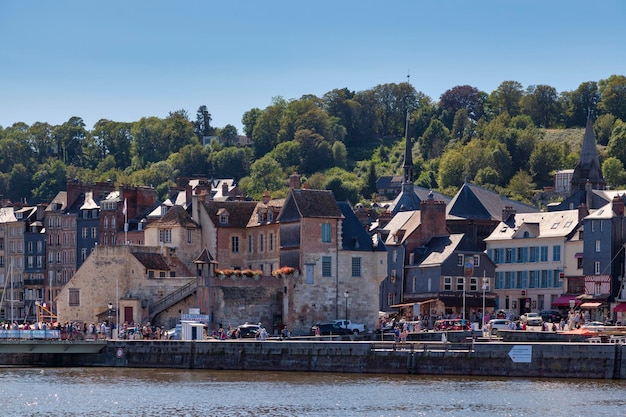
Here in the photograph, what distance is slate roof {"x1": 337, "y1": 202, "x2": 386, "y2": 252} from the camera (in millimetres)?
91812

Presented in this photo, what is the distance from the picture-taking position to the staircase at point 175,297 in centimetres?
8956

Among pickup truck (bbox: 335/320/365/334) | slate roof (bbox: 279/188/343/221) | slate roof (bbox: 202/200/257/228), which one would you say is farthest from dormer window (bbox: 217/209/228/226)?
pickup truck (bbox: 335/320/365/334)

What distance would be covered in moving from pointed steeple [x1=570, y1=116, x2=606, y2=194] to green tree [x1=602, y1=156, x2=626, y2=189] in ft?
134

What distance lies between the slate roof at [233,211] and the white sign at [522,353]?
2982 centimetres

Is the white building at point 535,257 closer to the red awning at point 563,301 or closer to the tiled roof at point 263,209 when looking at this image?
the red awning at point 563,301

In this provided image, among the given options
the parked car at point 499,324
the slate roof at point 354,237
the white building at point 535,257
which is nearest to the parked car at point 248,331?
the slate roof at point 354,237

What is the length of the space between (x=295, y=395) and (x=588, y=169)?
78.9m

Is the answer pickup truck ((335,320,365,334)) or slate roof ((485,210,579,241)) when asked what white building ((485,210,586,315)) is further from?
pickup truck ((335,320,365,334))

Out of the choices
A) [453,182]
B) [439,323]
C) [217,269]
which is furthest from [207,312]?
[453,182]

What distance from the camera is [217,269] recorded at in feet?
303

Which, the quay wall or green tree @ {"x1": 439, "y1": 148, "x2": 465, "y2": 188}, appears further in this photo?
green tree @ {"x1": 439, "y1": 148, "x2": 465, "y2": 188}

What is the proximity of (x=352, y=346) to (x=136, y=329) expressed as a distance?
48.5ft

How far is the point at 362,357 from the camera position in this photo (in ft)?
243

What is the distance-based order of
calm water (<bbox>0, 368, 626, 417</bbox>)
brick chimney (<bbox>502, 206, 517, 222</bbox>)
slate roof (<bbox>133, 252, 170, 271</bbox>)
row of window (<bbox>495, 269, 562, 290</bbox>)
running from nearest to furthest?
calm water (<bbox>0, 368, 626, 417</bbox>) < slate roof (<bbox>133, 252, 170, 271</bbox>) < row of window (<bbox>495, 269, 562, 290</bbox>) < brick chimney (<bbox>502, 206, 517, 222</bbox>)
